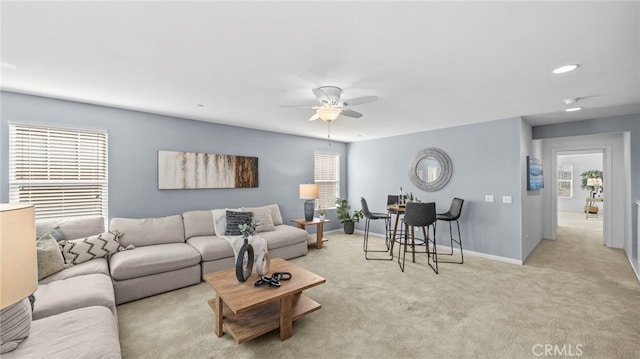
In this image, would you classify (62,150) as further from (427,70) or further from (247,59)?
(427,70)

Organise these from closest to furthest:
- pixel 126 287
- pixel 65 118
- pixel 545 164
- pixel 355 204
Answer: pixel 126 287
pixel 65 118
pixel 545 164
pixel 355 204

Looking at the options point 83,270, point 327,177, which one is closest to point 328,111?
point 83,270

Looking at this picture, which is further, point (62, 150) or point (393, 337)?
point (62, 150)

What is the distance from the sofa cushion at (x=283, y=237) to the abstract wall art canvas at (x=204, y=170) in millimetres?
1134

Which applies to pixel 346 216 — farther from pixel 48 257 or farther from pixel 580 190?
pixel 580 190

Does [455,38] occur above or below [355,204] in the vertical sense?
above

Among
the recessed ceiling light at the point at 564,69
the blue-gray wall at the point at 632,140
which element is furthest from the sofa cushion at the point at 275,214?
the blue-gray wall at the point at 632,140

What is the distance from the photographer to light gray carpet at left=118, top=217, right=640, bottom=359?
2113mm

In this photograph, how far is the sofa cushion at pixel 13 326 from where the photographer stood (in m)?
1.38

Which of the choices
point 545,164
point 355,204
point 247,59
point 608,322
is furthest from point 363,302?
point 545,164

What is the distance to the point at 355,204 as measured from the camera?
266 inches

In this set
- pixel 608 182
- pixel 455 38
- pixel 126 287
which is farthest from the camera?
pixel 608 182

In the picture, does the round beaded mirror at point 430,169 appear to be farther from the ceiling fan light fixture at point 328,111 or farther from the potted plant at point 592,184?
the potted plant at point 592,184

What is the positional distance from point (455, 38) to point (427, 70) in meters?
0.54
